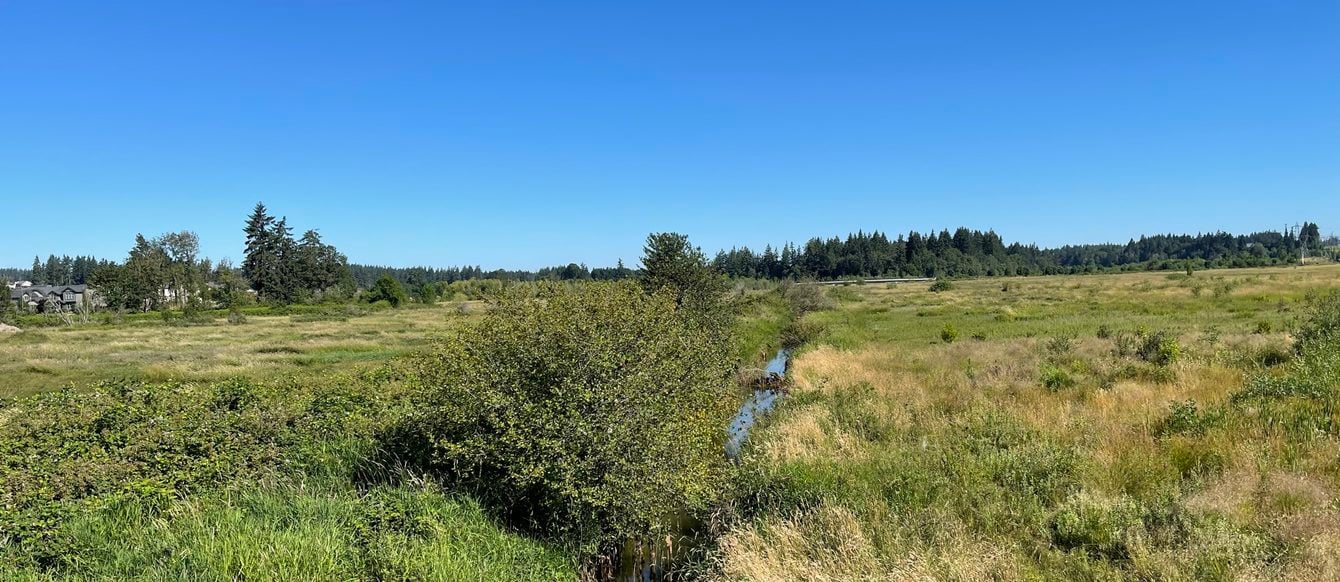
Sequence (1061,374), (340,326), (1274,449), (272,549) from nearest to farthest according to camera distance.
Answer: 1. (272,549)
2. (1274,449)
3. (1061,374)
4. (340,326)

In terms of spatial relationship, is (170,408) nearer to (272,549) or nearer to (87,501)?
(87,501)

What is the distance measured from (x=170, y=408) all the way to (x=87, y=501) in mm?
4222

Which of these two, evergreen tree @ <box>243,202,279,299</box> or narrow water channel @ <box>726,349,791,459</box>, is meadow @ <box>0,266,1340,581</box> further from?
evergreen tree @ <box>243,202,279,299</box>

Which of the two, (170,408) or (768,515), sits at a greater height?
(170,408)

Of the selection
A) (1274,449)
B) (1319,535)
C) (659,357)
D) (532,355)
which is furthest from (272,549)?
(1274,449)

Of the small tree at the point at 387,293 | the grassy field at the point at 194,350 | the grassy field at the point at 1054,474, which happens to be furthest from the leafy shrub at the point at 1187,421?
the small tree at the point at 387,293

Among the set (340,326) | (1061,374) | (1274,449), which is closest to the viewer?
(1274,449)

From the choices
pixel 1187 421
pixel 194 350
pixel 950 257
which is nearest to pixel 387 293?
pixel 194 350

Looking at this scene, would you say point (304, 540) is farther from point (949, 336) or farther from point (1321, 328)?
point (949, 336)

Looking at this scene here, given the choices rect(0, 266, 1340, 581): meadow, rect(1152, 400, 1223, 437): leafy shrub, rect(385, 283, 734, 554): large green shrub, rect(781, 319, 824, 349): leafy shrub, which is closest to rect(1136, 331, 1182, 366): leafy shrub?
rect(0, 266, 1340, 581): meadow

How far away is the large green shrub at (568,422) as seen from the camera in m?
8.35

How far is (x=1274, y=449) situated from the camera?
1033 centimetres

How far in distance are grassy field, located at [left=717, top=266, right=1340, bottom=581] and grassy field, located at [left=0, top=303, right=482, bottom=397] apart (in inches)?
286

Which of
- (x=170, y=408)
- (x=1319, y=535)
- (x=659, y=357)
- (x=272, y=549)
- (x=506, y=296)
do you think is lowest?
(x=1319, y=535)
